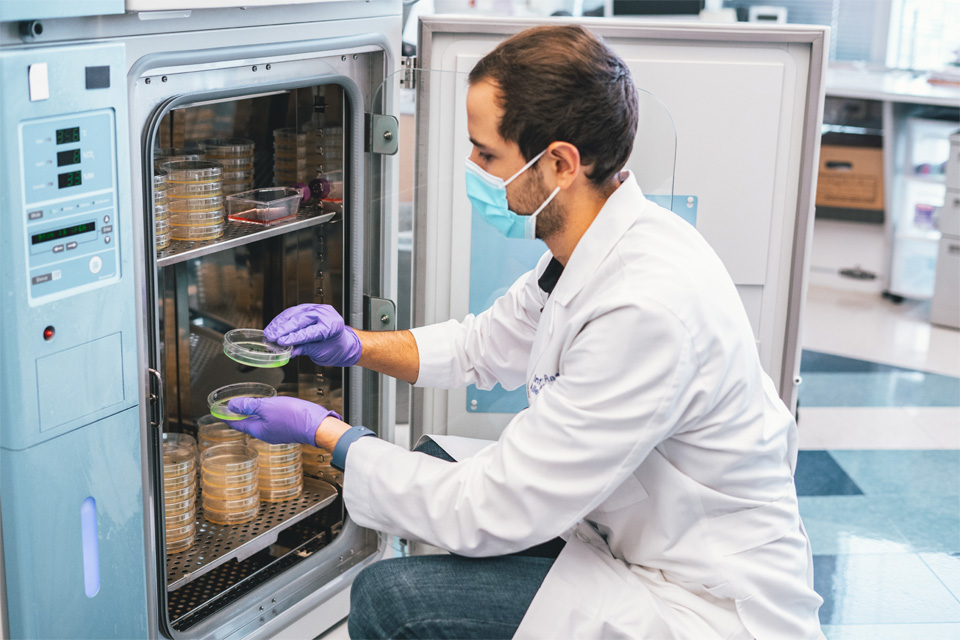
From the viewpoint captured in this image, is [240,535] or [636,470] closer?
[636,470]

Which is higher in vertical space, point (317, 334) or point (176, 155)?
point (176, 155)

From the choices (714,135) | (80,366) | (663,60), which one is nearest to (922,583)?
(714,135)

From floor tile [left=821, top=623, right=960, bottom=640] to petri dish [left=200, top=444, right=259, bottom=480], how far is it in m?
1.25

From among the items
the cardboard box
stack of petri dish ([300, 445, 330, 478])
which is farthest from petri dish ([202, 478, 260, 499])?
the cardboard box

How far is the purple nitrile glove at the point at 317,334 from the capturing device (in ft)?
5.25

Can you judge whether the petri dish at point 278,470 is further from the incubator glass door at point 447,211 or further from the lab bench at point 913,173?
the lab bench at point 913,173

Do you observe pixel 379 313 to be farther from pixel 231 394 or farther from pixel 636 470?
pixel 636 470

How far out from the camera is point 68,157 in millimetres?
1229

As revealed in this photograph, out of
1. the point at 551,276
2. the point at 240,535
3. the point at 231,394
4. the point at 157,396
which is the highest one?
the point at 551,276

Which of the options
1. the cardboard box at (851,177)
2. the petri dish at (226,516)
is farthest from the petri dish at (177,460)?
the cardboard box at (851,177)

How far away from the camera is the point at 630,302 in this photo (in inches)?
48.4

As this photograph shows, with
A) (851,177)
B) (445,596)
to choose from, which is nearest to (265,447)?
(445,596)

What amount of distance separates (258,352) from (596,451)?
622 mm

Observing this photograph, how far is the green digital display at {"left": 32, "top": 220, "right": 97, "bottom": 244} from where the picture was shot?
1.22 meters
